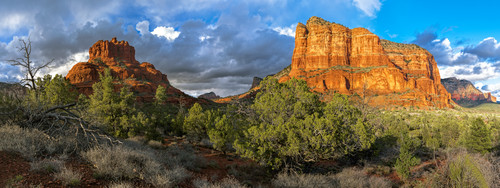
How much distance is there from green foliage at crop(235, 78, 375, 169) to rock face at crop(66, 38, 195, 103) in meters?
65.7

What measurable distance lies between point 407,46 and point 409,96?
105 m

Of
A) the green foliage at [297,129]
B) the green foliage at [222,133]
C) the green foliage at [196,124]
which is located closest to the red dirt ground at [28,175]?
the green foliage at [297,129]

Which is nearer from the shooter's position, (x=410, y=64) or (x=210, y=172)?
(x=210, y=172)

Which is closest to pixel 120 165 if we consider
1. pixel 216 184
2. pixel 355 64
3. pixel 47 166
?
pixel 47 166

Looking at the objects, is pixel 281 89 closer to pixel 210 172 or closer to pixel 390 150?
pixel 210 172

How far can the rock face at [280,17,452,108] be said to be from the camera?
106188 millimetres

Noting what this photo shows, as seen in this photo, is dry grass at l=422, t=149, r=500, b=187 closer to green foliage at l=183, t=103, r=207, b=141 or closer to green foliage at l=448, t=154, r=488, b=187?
green foliage at l=448, t=154, r=488, b=187

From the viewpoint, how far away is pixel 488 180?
7.88 meters

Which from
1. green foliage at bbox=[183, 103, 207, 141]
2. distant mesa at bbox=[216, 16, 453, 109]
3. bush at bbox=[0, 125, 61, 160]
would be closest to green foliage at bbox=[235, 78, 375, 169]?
bush at bbox=[0, 125, 61, 160]

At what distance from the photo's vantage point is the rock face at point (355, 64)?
4181 inches

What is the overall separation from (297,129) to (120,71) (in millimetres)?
114290

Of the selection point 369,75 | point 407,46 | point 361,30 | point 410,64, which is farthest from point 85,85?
point 407,46

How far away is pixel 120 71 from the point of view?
10275 centimetres

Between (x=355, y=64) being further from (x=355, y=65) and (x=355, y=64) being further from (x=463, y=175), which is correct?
(x=463, y=175)
